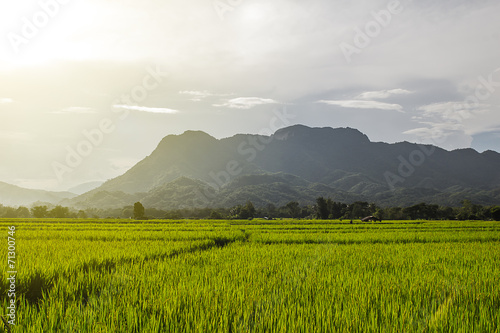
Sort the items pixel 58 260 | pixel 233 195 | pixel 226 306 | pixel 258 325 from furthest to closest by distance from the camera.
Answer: pixel 233 195 < pixel 58 260 < pixel 226 306 < pixel 258 325

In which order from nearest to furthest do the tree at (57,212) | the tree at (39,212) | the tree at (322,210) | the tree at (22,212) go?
the tree at (39,212), the tree at (57,212), the tree at (322,210), the tree at (22,212)

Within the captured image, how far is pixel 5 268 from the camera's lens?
19.7 ft

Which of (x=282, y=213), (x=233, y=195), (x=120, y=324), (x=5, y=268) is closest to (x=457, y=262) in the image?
(x=120, y=324)

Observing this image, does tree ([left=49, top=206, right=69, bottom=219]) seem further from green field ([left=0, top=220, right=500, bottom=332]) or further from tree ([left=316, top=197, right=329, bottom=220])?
green field ([left=0, top=220, right=500, bottom=332])

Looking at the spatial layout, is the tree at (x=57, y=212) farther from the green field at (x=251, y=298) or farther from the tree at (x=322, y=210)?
the green field at (x=251, y=298)

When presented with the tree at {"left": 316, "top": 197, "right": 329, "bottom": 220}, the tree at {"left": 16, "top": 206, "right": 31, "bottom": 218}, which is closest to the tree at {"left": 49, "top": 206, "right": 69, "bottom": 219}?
the tree at {"left": 16, "top": 206, "right": 31, "bottom": 218}

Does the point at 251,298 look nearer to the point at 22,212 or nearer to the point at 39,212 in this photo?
the point at 39,212

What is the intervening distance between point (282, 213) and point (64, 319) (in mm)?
107833

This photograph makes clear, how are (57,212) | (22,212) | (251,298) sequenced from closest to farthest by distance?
(251,298), (57,212), (22,212)

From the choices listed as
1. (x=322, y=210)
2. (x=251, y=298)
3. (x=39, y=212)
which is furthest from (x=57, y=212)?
(x=251, y=298)

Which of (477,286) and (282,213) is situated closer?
(477,286)

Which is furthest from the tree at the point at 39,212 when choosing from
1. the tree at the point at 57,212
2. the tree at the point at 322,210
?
the tree at the point at 322,210

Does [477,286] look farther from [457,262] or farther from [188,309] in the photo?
[188,309]

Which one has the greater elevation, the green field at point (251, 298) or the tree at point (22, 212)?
the green field at point (251, 298)
